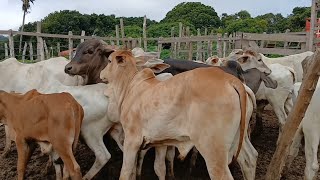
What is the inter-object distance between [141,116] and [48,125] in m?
1.04

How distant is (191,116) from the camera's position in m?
4.20

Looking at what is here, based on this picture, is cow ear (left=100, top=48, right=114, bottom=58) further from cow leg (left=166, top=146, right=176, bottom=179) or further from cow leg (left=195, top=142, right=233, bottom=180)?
cow leg (left=195, top=142, right=233, bottom=180)

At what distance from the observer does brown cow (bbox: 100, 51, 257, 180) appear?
4.10 m

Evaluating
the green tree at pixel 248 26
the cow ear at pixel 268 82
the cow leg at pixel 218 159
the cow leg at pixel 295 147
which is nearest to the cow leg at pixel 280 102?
the cow ear at pixel 268 82

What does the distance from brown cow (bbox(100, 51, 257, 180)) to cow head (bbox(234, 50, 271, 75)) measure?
108 inches

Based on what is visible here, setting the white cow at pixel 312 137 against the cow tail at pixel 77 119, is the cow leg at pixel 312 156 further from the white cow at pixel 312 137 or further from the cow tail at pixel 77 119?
the cow tail at pixel 77 119

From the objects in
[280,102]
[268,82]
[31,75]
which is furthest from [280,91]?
[31,75]

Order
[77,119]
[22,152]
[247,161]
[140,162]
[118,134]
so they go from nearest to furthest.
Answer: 1. [77,119]
2. [22,152]
3. [247,161]
4. [140,162]
5. [118,134]

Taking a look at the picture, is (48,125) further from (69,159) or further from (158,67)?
(158,67)

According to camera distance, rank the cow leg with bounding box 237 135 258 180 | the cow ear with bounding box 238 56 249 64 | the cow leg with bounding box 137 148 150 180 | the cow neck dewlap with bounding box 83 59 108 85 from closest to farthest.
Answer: the cow leg with bounding box 237 135 258 180
the cow leg with bounding box 137 148 150 180
the cow neck dewlap with bounding box 83 59 108 85
the cow ear with bounding box 238 56 249 64

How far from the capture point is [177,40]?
53.9ft

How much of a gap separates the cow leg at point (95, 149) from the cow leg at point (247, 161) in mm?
1566

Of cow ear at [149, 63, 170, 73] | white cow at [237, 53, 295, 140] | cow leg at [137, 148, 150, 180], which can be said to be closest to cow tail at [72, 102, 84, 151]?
cow leg at [137, 148, 150, 180]

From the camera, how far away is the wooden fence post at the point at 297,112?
158 inches
